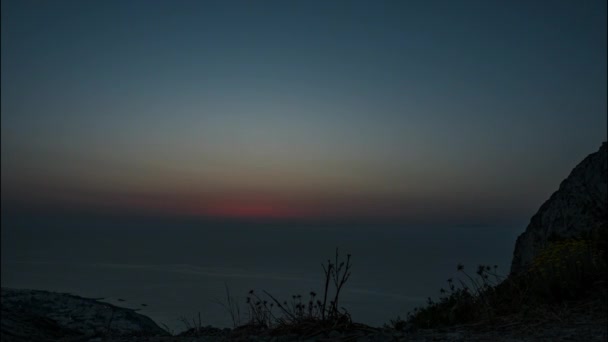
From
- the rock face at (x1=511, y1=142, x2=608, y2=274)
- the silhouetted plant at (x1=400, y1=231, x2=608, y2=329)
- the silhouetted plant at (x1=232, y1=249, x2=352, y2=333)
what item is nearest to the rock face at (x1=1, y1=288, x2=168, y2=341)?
the silhouetted plant at (x1=232, y1=249, x2=352, y2=333)

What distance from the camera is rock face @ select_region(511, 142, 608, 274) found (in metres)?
9.27

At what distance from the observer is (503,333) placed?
5.04 meters

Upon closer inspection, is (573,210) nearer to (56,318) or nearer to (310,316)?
(310,316)

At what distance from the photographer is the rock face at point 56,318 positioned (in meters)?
10.2

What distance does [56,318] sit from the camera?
1307cm

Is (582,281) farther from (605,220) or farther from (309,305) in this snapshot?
(309,305)

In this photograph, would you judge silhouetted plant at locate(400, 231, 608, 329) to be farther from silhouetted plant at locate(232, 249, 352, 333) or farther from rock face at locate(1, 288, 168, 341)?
rock face at locate(1, 288, 168, 341)

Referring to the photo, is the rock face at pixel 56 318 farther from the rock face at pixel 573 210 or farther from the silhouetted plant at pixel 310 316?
the rock face at pixel 573 210

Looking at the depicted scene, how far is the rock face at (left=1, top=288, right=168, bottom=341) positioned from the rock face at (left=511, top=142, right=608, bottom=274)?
8.57 meters

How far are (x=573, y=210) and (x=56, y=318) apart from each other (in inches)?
545

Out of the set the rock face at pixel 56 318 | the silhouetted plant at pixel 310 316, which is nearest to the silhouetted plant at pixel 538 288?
the silhouetted plant at pixel 310 316

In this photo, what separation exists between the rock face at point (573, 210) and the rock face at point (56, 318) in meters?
8.57

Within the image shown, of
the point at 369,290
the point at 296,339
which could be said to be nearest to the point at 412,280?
the point at 369,290

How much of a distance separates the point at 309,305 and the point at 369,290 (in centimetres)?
2178
